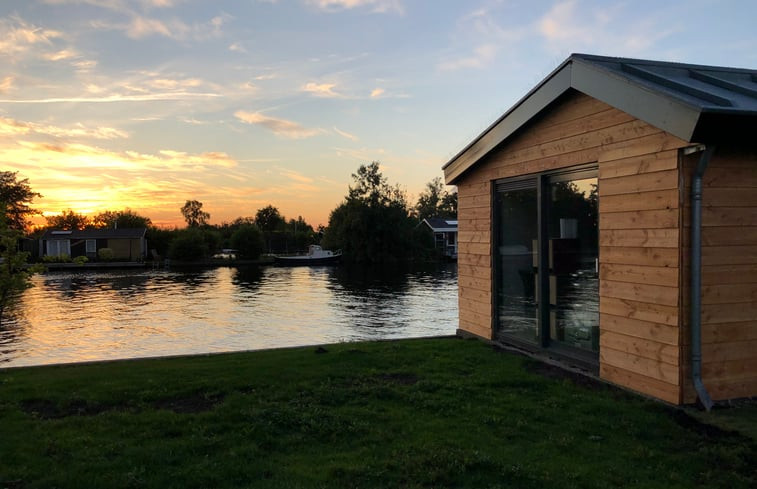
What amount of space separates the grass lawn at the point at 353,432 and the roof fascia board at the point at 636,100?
8.64ft

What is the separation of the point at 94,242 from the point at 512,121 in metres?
54.9

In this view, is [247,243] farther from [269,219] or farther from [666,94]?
[666,94]

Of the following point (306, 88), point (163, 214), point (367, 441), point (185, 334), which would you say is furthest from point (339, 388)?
point (163, 214)

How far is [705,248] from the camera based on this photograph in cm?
479

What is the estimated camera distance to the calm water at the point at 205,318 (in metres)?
12.3

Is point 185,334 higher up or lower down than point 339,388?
lower down

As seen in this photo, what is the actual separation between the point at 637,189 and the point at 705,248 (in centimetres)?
89

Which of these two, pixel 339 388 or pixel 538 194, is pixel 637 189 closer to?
pixel 538 194

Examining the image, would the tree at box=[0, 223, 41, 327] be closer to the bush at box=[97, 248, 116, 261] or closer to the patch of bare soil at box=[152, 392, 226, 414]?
the patch of bare soil at box=[152, 392, 226, 414]

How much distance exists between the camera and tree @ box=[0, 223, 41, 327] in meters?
5.34

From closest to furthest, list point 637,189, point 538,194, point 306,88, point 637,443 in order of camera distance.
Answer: point 637,443, point 637,189, point 538,194, point 306,88

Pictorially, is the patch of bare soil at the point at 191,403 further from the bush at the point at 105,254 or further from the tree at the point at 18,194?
the tree at the point at 18,194

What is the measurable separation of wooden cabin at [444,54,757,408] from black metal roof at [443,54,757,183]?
15 millimetres

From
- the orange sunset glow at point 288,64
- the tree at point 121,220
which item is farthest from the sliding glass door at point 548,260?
the tree at point 121,220
